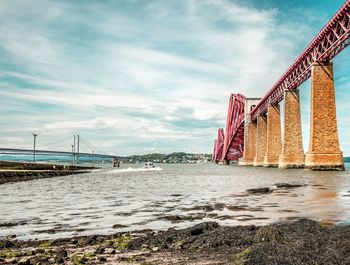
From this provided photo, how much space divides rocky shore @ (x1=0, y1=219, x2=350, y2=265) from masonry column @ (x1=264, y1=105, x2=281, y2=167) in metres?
64.6

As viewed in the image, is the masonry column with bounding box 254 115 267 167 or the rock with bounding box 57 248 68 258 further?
the masonry column with bounding box 254 115 267 167

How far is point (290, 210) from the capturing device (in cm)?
1219

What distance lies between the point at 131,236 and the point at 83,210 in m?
6.70

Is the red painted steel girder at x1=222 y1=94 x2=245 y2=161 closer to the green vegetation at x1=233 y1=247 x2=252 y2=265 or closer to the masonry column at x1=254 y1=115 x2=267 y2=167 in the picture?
the masonry column at x1=254 y1=115 x2=267 y2=167

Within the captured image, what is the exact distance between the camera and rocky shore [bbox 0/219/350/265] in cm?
590

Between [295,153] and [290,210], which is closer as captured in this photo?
[290,210]

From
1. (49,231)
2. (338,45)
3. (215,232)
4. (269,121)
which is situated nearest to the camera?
(215,232)

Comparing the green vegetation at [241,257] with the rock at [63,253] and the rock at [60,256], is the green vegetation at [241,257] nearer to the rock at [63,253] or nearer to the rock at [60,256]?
the rock at [60,256]

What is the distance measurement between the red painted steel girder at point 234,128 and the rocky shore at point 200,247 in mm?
106190

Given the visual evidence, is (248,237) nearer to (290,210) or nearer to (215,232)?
(215,232)

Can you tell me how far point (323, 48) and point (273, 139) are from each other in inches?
1145

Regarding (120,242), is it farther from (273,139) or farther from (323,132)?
Result: (273,139)

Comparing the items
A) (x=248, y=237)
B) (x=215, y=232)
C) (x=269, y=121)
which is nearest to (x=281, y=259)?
(x=248, y=237)

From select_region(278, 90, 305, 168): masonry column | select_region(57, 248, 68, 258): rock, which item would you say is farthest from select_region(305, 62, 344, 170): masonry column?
select_region(57, 248, 68, 258): rock
